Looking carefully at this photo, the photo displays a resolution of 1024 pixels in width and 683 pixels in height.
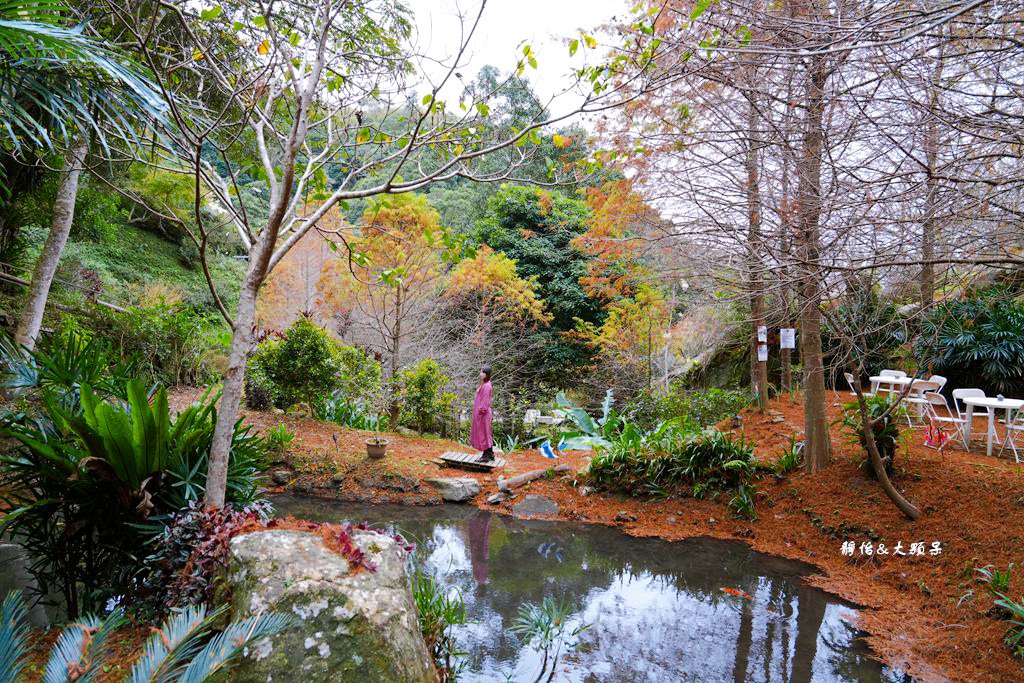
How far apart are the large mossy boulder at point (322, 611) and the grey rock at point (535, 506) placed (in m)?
4.52

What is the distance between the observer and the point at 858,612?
4469 millimetres

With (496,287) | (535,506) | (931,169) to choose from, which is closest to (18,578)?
(535,506)

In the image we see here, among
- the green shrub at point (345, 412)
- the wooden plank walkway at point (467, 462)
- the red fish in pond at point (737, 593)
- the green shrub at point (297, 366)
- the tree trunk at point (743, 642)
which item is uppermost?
the green shrub at point (297, 366)

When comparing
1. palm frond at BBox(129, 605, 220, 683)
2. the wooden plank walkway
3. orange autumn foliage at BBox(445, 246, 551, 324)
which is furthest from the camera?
orange autumn foliage at BBox(445, 246, 551, 324)

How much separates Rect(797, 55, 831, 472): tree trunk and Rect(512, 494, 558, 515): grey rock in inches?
120

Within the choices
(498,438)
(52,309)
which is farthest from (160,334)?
Result: (498,438)

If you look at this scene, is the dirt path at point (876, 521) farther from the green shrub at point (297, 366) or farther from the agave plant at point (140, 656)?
the agave plant at point (140, 656)

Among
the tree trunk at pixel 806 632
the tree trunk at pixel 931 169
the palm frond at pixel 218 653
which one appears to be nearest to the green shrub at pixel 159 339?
the palm frond at pixel 218 653

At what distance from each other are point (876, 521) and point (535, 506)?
11.9 ft

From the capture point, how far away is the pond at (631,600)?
3615 mm

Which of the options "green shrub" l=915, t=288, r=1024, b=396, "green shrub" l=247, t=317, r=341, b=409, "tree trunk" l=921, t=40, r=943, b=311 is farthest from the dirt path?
"tree trunk" l=921, t=40, r=943, b=311

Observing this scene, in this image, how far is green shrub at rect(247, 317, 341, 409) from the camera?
9.03m

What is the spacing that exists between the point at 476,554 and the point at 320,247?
13.1 m

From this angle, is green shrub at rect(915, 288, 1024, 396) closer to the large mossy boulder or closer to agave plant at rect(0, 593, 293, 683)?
the large mossy boulder
